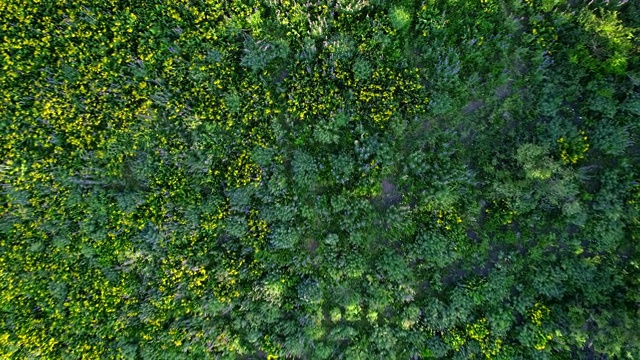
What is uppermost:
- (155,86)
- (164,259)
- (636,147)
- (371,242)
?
(636,147)

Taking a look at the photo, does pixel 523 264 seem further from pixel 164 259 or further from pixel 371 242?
pixel 164 259

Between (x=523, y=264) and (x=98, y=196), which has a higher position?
(x=523, y=264)

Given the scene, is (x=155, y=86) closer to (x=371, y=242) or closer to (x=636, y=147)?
(x=371, y=242)

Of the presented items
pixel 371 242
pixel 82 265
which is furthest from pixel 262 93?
pixel 82 265

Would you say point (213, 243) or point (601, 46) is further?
point (213, 243)

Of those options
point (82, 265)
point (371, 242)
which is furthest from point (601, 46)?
point (82, 265)

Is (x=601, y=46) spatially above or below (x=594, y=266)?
above
